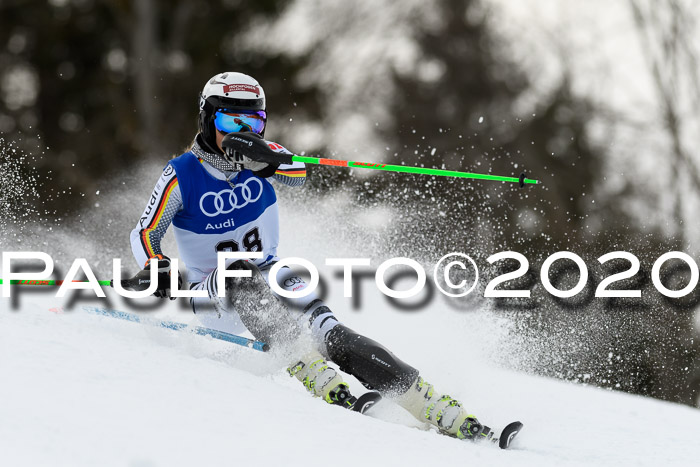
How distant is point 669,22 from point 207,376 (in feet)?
46.6

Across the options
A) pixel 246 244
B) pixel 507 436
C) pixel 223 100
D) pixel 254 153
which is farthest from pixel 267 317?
pixel 507 436

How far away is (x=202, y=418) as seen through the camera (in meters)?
3.31

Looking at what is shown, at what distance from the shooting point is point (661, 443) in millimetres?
4961

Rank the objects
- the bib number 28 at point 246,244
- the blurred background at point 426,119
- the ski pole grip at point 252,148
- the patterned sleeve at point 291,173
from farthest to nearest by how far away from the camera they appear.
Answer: the blurred background at point 426,119 < the patterned sleeve at point 291,173 < the bib number 28 at point 246,244 < the ski pole grip at point 252,148

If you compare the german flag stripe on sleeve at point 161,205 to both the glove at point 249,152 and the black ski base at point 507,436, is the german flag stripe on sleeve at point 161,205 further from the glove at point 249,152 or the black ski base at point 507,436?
the black ski base at point 507,436

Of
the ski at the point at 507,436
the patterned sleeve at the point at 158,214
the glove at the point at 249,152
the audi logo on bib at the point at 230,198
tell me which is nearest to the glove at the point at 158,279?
the patterned sleeve at the point at 158,214

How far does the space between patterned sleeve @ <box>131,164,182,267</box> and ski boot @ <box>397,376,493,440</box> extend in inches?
55.4

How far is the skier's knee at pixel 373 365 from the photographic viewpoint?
169 inches

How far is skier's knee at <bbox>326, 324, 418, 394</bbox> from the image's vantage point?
14.0ft

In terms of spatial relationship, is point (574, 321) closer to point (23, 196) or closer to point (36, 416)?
point (36, 416)

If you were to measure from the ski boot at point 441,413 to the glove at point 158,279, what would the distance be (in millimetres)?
1222

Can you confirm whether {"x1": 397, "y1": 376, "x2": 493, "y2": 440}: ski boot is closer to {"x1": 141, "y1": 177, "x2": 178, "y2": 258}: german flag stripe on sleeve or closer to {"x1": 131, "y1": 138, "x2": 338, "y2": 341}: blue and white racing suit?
{"x1": 131, "y1": 138, "x2": 338, "y2": 341}: blue and white racing suit

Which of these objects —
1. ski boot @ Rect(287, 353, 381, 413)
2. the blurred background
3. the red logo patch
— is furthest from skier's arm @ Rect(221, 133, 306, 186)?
the blurred background

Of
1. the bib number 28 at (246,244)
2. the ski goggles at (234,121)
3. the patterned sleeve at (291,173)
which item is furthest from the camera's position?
the patterned sleeve at (291,173)
